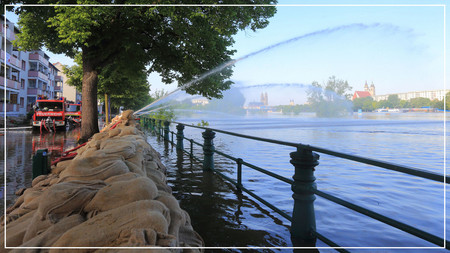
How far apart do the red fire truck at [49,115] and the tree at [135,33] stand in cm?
933

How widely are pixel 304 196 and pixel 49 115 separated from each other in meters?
25.9

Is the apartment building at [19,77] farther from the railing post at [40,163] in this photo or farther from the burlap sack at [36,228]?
the burlap sack at [36,228]

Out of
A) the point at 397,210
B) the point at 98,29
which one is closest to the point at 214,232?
the point at 397,210

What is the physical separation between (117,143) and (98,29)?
1069cm

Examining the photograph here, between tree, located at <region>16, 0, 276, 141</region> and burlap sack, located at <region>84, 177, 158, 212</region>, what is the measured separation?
926cm

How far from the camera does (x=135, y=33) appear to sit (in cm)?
1346

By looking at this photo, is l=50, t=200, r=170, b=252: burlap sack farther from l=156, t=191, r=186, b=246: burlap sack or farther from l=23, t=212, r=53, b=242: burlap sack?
l=23, t=212, r=53, b=242: burlap sack

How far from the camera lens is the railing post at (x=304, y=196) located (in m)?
3.24

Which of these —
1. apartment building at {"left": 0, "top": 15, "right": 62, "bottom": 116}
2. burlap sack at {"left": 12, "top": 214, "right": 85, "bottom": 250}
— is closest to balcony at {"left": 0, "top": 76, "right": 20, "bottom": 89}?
apartment building at {"left": 0, "top": 15, "right": 62, "bottom": 116}

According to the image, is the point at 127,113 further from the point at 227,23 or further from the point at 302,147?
the point at 302,147

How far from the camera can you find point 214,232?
139 inches

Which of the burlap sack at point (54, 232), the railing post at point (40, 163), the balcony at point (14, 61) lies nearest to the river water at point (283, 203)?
the railing post at point (40, 163)

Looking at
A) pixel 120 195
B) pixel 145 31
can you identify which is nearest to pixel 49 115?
pixel 145 31

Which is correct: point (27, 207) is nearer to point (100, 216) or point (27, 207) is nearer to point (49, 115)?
point (100, 216)
